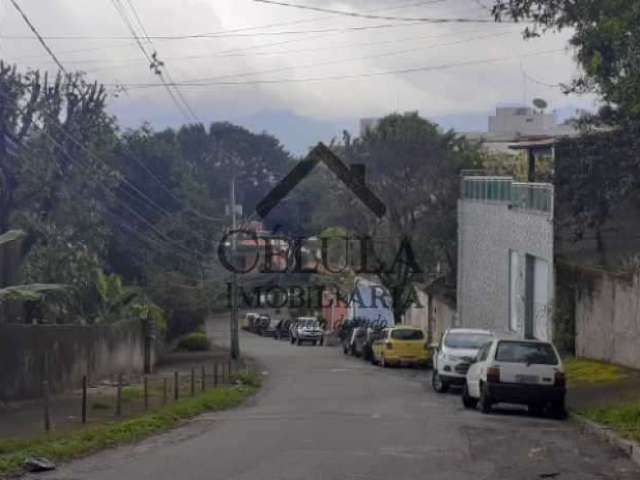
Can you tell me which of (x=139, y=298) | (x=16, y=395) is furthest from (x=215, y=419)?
(x=139, y=298)

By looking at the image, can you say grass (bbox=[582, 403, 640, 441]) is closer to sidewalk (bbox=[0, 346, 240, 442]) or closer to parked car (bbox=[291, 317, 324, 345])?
sidewalk (bbox=[0, 346, 240, 442])

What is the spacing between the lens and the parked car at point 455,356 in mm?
30359

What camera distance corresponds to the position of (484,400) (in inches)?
931

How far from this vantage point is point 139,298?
156 feet

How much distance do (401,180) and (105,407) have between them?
37712 millimetres

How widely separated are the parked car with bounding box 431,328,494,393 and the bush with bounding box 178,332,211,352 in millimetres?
28720

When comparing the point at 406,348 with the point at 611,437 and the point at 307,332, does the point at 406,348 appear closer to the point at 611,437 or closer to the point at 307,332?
the point at 307,332

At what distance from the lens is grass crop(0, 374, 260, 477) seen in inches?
611

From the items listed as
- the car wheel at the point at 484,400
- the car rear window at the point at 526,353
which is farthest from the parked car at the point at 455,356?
the car rear window at the point at 526,353

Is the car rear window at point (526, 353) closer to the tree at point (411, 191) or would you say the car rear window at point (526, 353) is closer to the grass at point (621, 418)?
the grass at point (621, 418)

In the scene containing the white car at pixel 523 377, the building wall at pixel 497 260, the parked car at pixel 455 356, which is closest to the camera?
the white car at pixel 523 377

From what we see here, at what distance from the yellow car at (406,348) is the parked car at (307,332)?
2321 centimetres

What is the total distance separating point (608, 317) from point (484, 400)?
806 centimetres

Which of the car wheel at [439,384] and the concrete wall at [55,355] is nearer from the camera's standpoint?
the concrete wall at [55,355]
